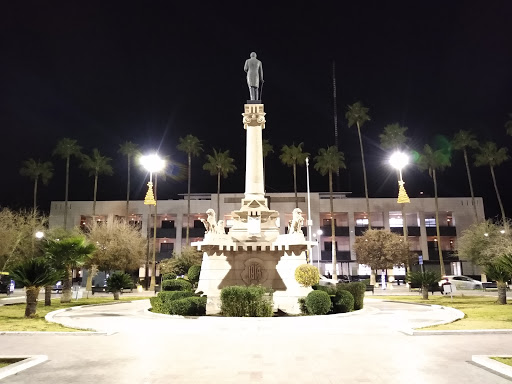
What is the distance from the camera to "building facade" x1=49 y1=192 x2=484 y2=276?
6303 centimetres

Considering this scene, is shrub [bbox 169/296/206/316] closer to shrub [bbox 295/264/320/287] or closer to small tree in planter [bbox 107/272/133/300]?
shrub [bbox 295/264/320/287]

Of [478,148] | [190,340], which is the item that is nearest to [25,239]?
[190,340]

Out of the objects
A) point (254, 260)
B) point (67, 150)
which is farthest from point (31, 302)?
point (67, 150)

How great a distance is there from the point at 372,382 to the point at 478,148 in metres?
60.9

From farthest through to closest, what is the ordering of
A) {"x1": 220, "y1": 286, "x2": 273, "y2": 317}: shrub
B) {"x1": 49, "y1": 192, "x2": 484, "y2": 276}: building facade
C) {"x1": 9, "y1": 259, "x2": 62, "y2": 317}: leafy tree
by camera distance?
{"x1": 49, "y1": 192, "x2": 484, "y2": 276}: building facade, {"x1": 9, "y1": 259, "x2": 62, "y2": 317}: leafy tree, {"x1": 220, "y1": 286, "x2": 273, "y2": 317}: shrub

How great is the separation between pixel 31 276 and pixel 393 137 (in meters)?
51.9

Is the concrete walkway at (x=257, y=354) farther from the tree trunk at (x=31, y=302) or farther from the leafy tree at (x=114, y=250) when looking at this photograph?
the leafy tree at (x=114, y=250)

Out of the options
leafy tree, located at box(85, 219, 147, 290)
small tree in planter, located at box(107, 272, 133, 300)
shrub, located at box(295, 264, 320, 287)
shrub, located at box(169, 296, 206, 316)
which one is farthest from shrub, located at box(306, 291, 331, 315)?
leafy tree, located at box(85, 219, 147, 290)

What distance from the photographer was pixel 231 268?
20.9 metres

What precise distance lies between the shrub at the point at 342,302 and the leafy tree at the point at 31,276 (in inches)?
550

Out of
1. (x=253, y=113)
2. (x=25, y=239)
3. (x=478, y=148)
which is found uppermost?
(x=478, y=148)

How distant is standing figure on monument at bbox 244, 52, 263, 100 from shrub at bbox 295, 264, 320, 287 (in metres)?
11.8

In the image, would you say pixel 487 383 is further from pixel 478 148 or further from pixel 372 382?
pixel 478 148

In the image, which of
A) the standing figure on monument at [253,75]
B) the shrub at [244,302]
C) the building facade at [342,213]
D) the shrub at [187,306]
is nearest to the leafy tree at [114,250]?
the building facade at [342,213]
